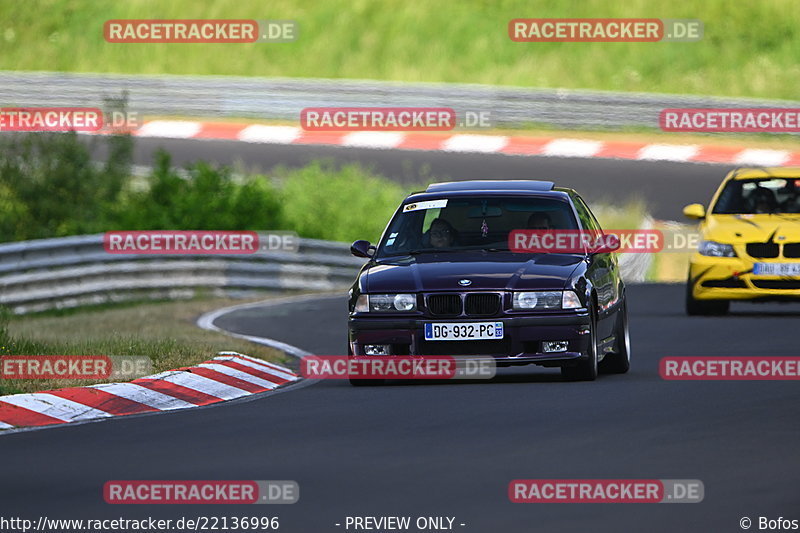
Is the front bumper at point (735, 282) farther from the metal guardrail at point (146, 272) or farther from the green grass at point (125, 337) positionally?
the metal guardrail at point (146, 272)

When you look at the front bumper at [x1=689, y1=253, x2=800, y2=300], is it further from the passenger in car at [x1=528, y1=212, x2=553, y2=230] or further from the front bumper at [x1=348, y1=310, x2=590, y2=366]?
the front bumper at [x1=348, y1=310, x2=590, y2=366]

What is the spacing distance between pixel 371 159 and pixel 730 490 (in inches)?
1085

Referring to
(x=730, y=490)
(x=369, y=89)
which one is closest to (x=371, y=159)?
(x=369, y=89)

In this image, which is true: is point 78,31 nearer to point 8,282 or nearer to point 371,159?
point 371,159

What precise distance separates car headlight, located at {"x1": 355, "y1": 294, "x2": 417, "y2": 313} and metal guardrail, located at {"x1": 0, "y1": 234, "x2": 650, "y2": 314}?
10.4 meters

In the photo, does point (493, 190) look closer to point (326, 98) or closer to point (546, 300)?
point (546, 300)

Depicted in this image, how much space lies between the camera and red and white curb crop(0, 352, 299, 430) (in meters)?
11.9

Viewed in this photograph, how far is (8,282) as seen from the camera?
23062 millimetres

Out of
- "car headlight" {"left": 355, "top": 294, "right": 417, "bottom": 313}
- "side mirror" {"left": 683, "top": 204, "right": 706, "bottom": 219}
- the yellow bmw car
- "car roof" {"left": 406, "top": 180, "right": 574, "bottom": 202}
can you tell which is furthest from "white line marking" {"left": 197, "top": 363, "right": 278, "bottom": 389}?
"side mirror" {"left": 683, "top": 204, "right": 706, "bottom": 219}

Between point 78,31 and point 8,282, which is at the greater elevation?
point 78,31

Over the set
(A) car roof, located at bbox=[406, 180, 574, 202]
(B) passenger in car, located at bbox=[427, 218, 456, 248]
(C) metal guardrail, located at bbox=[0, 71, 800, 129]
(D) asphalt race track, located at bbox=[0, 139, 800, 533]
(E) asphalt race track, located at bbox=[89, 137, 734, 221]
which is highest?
(C) metal guardrail, located at bbox=[0, 71, 800, 129]

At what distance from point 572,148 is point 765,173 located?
15.2 m

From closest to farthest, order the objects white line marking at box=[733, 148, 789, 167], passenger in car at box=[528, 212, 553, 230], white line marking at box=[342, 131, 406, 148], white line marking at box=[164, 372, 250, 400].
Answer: white line marking at box=[164, 372, 250, 400], passenger in car at box=[528, 212, 553, 230], white line marking at box=[733, 148, 789, 167], white line marking at box=[342, 131, 406, 148]

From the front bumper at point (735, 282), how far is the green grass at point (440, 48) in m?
23.2
